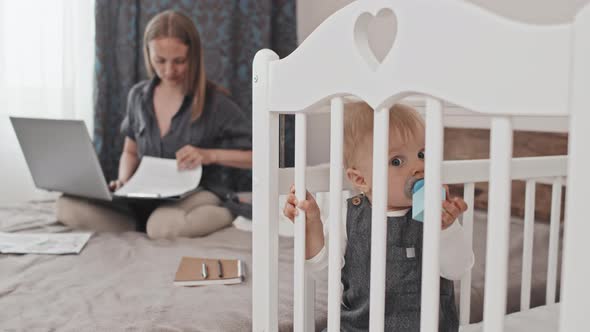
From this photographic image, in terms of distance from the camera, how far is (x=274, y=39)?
285cm

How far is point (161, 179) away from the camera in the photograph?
2.04 meters

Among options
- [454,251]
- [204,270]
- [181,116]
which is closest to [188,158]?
[181,116]

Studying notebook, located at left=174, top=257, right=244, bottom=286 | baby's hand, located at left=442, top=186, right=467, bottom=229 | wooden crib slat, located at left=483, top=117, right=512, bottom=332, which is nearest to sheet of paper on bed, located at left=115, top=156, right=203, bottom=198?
notebook, located at left=174, top=257, right=244, bottom=286

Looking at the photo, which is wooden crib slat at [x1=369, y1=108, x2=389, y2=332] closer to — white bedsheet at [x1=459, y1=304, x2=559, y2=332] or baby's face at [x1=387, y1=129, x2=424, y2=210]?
baby's face at [x1=387, y1=129, x2=424, y2=210]

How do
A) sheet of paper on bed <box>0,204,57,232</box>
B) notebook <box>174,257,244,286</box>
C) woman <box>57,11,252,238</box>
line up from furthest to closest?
woman <box>57,11,252,238</box>
sheet of paper on bed <box>0,204,57,232</box>
notebook <box>174,257,244,286</box>

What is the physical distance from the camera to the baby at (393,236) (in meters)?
0.83

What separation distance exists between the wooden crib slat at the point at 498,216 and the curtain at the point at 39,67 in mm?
2307

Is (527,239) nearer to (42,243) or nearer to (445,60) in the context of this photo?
(445,60)

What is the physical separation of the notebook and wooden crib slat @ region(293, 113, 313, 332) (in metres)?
0.52

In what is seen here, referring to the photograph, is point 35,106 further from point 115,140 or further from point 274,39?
point 274,39

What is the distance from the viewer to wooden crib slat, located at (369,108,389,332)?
0.67 m

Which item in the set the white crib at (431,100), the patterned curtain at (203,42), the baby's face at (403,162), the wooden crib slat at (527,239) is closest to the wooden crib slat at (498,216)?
the white crib at (431,100)

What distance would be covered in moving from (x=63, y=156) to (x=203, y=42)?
1066 millimetres

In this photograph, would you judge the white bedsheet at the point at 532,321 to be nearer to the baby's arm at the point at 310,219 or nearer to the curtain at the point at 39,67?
the baby's arm at the point at 310,219
